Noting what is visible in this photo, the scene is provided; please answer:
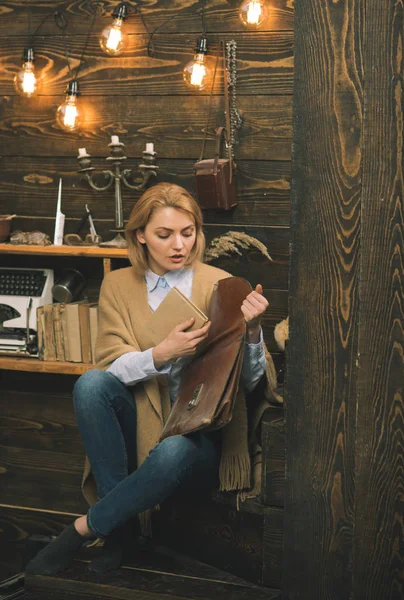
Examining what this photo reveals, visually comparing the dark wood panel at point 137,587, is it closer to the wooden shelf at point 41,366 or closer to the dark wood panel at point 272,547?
the dark wood panel at point 272,547

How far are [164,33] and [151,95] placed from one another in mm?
243

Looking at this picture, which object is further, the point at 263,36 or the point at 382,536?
the point at 263,36

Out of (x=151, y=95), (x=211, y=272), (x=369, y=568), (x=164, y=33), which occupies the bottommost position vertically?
(x=369, y=568)

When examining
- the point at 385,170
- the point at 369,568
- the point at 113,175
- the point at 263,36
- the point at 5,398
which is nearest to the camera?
the point at 385,170

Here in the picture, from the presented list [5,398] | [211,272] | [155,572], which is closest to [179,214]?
[211,272]

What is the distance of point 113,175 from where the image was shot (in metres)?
3.60

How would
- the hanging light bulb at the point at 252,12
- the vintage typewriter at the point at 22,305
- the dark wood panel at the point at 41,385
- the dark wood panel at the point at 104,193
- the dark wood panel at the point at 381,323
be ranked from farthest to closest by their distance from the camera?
the dark wood panel at the point at 41,385, the vintage typewriter at the point at 22,305, the dark wood panel at the point at 104,193, the hanging light bulb at the point at 252,12, the dark wood panel at the point at 381,323

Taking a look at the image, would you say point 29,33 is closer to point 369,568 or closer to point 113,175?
point 113,175

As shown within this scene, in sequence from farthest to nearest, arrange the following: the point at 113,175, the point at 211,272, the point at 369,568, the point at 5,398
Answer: the point at 5,398 < the point at 113,175 < the point at 211,272 < the point at 369,568

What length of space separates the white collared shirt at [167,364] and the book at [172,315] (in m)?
0.10

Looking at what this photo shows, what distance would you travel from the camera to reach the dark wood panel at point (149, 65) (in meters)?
3.38

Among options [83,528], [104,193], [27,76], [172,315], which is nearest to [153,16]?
[27,76]

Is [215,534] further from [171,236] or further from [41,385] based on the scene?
[41,385]

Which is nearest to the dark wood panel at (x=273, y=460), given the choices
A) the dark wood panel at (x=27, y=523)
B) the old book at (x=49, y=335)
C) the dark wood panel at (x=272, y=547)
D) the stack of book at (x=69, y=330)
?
the dark wood panel at (x=272, y=547)
